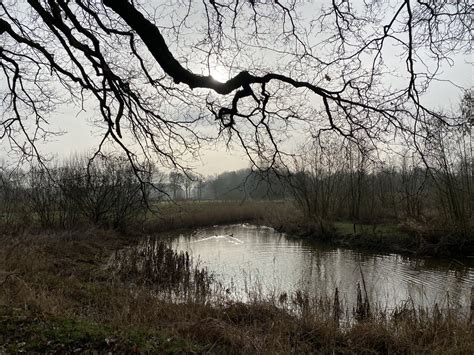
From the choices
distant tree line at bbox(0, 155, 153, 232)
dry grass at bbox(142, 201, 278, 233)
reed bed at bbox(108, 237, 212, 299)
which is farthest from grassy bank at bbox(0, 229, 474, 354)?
dry grass at bbox(142, 201, 278, 233)

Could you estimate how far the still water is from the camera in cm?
912

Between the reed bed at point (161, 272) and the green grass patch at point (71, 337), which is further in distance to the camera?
the reed bed at point (161, 272)

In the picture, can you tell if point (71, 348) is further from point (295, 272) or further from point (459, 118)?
point (295, 272)

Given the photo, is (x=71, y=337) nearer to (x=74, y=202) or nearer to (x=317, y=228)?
(x=74, y=202)

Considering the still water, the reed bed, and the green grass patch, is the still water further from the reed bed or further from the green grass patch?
the green grass patch

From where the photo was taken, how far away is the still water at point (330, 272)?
9117mm

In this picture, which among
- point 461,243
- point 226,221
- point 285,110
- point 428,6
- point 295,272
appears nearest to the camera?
point 428,6

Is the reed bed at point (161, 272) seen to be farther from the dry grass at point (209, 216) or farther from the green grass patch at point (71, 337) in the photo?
A: the dry grass at point (209, 216)

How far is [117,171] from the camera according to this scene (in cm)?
1853

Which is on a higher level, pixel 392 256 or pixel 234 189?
pixel 234 189

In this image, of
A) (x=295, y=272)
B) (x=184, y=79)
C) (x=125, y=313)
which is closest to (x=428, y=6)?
(x=184, y=79)

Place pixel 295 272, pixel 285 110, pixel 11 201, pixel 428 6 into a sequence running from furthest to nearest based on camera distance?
pixel 11 201, pixel 295 272, pixel 285 110, pixel 428 6

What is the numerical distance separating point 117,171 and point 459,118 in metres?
16.6

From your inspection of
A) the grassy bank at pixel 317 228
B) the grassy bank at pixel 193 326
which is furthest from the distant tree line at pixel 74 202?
the grassy bank at pixel 193 326
